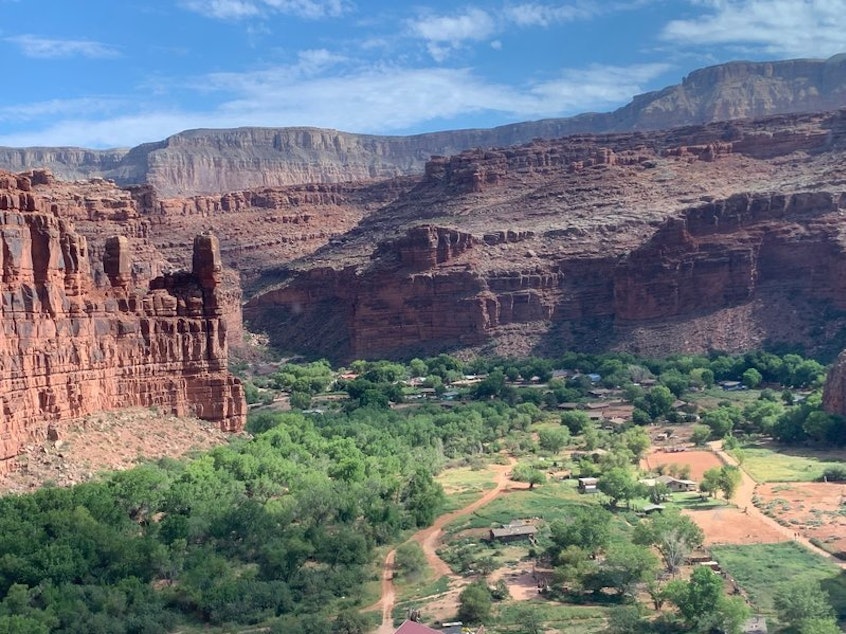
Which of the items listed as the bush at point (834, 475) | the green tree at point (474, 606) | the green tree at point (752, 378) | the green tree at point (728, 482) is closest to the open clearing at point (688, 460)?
the green tree at point (728, 482)

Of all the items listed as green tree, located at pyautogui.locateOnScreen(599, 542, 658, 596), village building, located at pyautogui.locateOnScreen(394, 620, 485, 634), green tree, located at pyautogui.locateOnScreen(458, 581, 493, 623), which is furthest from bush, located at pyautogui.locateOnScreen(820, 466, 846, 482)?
village building, located at pyautogui.locateOnScreen(394, 620, 485, 634)

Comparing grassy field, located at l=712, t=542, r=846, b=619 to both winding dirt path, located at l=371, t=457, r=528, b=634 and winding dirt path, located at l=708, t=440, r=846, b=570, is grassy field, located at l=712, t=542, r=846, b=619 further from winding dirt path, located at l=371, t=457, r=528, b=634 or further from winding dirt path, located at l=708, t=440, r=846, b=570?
winding dirt path, located at l=371, t=457, r=528, b=634

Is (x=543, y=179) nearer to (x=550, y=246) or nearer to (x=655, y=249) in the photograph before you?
(x=550, y=246)

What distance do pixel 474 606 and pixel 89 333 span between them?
1820 centimetres

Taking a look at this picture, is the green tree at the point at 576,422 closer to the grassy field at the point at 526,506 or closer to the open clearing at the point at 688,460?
the open clearing at the point at 688,460

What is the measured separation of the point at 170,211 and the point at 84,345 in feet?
346

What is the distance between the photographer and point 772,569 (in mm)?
38062

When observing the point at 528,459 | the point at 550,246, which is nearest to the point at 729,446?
the point at 528,459

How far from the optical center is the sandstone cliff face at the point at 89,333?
122ft

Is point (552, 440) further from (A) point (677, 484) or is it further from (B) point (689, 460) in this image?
(A) point (677, 484)

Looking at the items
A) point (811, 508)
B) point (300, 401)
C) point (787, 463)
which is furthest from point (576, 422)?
point (811, 508)

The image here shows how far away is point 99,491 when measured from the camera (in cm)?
3712

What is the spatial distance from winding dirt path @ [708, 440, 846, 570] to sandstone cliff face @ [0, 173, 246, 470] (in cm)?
2214

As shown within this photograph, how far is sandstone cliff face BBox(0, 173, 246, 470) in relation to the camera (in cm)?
3709
